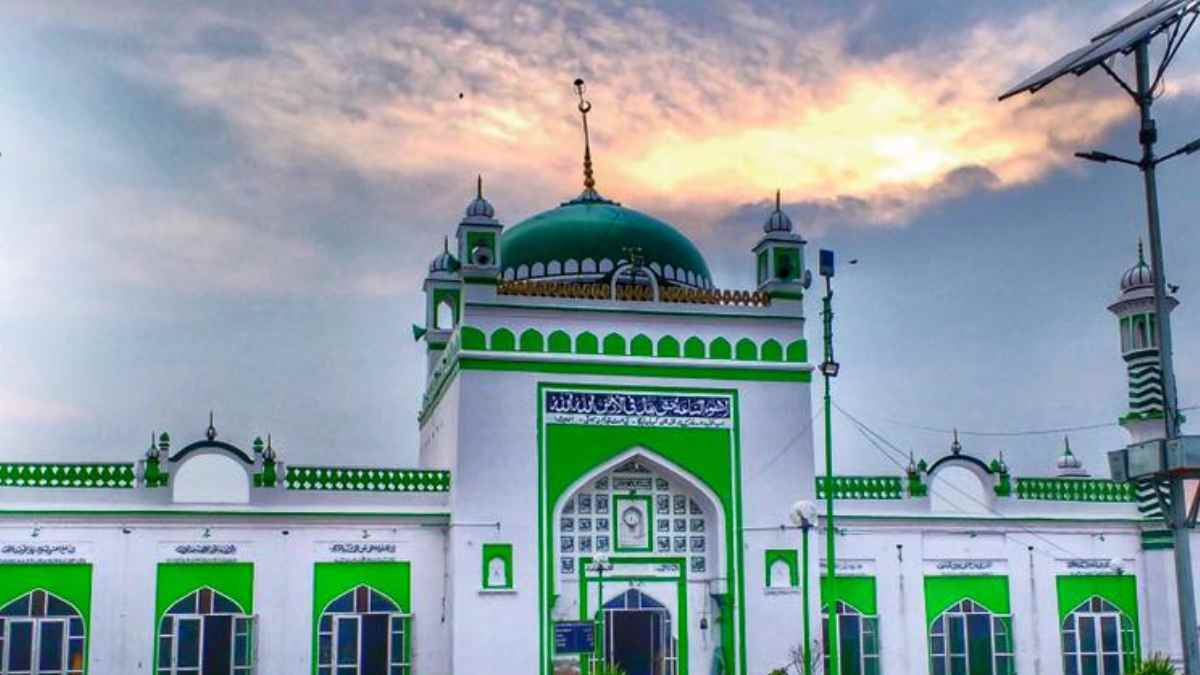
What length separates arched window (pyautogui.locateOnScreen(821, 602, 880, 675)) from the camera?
21.6 m

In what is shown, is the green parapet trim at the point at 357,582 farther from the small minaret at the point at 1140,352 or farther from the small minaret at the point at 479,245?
the small minaret at the point at 1140,352

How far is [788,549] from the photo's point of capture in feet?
68.4

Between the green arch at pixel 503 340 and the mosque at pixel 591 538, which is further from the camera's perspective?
the green arch at pixel 503 340

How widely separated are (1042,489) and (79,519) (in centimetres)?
1460

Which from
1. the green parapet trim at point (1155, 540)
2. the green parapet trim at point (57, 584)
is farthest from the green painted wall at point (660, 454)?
the green parapet trim at point (1155, 540)

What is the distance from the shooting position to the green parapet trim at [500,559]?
19734 mm

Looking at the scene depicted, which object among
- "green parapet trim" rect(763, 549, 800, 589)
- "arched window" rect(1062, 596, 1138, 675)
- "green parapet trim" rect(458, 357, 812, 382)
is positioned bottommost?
"arched window" rect(1062, 596, 1138, 675)

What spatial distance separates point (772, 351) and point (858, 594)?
3962mm

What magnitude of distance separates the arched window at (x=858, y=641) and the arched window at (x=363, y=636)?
6.52 metres

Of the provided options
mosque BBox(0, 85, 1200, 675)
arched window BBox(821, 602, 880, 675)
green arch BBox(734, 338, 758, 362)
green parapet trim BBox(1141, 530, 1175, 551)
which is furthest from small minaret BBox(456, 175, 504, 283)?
green parapet trim BBox(1141, 530, 1175, 551)

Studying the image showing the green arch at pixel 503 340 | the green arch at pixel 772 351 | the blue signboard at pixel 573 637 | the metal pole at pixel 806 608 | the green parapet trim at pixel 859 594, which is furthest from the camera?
the green parapet trim at pixel 859 594

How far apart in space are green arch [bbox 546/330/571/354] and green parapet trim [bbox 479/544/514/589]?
289 centimetres

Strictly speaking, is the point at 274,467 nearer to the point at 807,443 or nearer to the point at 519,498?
the point at 519,498

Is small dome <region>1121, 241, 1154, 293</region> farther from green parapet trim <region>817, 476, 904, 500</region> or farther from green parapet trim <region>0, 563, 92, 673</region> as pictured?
green parapet trim <region>0, 563, 92, 673</region>
